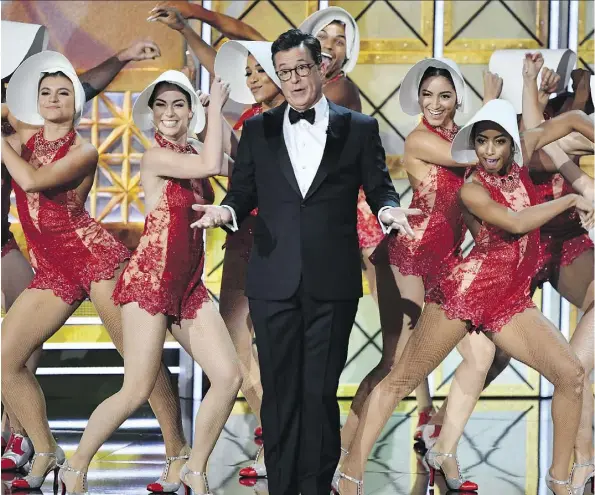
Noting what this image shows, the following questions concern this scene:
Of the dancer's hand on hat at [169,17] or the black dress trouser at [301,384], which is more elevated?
the dancer's hand on hat at [169,17]

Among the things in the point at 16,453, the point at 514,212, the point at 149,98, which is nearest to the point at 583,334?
the point at 514,212

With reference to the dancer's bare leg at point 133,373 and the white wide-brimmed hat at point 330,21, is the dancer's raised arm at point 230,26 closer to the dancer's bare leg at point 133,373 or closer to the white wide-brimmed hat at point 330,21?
the white wide-brimmed hat at point 330,21

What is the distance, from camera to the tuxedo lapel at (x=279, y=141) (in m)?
3.89

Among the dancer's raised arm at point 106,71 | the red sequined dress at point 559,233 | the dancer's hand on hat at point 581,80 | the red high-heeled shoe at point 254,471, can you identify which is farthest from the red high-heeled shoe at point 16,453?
the dancer's hand on hat at point 581,80

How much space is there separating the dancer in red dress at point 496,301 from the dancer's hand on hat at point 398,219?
60 cm

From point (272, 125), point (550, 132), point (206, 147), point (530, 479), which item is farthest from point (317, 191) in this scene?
point (530, 479)

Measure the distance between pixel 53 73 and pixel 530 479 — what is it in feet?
8.54

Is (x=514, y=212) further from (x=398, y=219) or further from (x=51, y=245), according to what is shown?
(x=51, y=245)

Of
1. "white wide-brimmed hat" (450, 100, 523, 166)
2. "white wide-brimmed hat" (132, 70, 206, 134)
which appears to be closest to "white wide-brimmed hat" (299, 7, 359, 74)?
"white wide-brimmed hat" (132, 70, 206, 134)

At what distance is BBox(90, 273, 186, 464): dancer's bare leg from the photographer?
4.64 meters

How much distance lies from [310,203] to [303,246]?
14cm

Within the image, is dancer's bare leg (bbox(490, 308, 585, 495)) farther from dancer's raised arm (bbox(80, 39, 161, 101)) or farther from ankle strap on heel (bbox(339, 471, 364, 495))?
dancer's raised arm (bbox(80, 39, 161, 101))

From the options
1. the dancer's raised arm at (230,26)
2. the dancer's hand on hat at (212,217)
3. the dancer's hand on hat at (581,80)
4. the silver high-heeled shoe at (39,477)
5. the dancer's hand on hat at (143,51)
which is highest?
the dancer's raised arm at (230,26)

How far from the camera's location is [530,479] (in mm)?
5016
